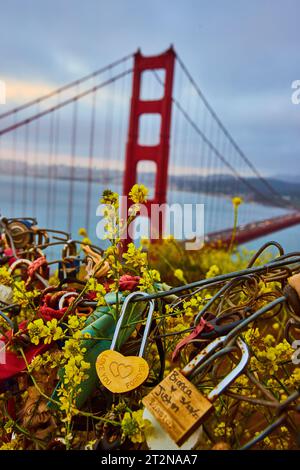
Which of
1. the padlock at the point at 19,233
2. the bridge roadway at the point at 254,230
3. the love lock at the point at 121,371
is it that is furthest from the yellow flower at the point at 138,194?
the bridge roadway at the point at 254,230

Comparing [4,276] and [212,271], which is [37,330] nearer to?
[4,276]

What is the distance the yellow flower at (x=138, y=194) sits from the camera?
1.22ft

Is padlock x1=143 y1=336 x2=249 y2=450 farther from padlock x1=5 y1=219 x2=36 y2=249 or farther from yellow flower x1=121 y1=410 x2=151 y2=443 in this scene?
padlock x1=5 y1=219 x2=36 y2=249

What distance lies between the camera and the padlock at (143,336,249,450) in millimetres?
277

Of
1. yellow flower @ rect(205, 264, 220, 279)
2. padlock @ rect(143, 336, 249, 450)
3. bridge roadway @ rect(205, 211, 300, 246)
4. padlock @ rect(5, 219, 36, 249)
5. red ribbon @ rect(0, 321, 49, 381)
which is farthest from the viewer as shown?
bridge roadway @ rect(205, 211, 300, 246)

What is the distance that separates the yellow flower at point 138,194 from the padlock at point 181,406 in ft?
0.44

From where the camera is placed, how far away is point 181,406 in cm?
28

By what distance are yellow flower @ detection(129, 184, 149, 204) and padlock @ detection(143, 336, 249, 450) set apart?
134mm

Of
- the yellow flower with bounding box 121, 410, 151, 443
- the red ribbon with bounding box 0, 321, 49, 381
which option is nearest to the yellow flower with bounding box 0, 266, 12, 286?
the red ribbon with bounding box 0, 321, 49, 381

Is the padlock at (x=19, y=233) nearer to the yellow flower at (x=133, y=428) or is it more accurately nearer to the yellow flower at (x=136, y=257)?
the yellow flower at (x=136, y=257)

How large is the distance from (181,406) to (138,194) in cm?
17

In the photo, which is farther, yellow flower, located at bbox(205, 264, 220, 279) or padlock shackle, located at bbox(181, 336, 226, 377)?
Result: yellow flower, located at bbox(205, 264, 220, 279)

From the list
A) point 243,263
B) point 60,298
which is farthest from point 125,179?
point 60,298
